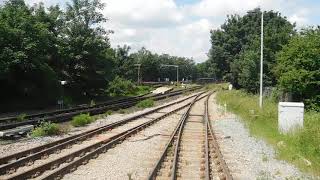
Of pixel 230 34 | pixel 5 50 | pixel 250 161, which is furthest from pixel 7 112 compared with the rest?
pixel 230 34

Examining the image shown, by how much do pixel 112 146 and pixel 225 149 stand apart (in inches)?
164

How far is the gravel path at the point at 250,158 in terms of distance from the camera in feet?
45.8

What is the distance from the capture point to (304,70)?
31922 mm

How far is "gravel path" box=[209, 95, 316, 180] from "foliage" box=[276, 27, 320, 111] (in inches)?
313

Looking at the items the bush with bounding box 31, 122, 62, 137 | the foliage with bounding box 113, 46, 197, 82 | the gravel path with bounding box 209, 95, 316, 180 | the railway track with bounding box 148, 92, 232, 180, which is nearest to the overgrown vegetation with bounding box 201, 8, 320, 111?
the gravel path with bounding box 209, 95, 316, 180

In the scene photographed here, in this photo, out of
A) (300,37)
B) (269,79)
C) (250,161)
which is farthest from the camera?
(269,79)

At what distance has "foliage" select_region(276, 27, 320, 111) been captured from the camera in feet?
104

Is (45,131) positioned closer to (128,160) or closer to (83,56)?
(128,160)

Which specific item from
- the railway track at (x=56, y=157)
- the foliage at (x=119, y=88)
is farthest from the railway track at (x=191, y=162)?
the foliage at (x=119, y=88)

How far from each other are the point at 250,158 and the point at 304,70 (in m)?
16.4

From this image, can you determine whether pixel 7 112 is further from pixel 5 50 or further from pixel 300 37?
pixel 300 37

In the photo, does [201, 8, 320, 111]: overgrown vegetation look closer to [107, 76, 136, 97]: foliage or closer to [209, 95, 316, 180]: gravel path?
[209, 95, 316, 180]: gravel path

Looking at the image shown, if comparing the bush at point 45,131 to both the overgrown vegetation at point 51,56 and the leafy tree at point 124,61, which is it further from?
the leafy tree at point 124,61

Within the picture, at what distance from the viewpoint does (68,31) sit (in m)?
55.2
